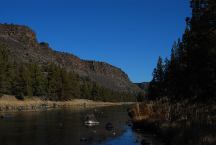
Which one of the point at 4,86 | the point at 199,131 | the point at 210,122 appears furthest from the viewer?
the point at 4,86

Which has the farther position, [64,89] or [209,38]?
[64,89]

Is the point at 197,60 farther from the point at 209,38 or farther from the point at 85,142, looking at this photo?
the point at 85,142

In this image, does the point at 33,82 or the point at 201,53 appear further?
the point at 33,82

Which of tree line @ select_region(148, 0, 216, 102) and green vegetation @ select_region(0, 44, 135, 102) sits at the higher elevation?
green vegetation @ select_region(0, 44, 135, 102)

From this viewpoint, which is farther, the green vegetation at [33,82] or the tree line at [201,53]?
the green vegetation at [33,82]

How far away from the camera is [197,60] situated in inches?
1442

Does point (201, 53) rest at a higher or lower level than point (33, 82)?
lower

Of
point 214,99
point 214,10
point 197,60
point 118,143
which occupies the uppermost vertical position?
point 214,10

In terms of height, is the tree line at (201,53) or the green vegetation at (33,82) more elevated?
the green vegetation at (33,82)

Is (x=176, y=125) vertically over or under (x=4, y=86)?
under

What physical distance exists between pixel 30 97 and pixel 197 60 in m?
97.4

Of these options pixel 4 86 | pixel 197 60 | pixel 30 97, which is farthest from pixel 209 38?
pixel 30 97

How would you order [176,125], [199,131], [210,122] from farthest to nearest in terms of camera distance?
[176,125] → [210,122] → [199,131]

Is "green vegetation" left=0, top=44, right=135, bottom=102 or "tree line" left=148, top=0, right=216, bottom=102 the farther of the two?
"green vegetation" left=0, top=44, right=135, bottom=102
